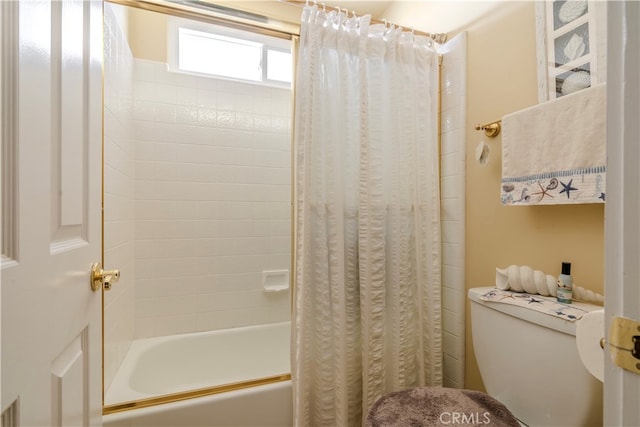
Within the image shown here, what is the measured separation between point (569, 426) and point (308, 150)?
114 centimetres

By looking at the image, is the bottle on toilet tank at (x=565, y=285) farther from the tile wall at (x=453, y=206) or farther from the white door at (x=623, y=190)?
the white door at (x=623, y=190)

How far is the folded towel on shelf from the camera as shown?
0.80m

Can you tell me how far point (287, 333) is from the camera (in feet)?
6.53

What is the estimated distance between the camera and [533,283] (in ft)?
3.19

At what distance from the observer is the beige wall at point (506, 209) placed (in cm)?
92

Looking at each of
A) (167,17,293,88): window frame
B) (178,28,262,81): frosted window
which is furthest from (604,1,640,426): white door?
(178,28,262,81): frosted window

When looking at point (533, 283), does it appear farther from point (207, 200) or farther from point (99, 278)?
point (207, 200)

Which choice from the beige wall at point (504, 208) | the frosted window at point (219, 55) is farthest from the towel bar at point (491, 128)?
the frosted window at point (219, 55)

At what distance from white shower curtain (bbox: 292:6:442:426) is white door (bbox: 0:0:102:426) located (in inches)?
26.8

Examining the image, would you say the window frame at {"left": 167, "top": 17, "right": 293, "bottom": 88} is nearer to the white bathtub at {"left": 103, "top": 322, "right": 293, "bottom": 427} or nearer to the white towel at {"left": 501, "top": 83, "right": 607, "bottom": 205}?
the white towel at {"left": 501, "top": 83, "right": 607, "bottom": 205}

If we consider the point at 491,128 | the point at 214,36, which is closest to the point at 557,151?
the point at 491,128

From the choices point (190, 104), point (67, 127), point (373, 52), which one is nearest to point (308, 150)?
point (373, 52)

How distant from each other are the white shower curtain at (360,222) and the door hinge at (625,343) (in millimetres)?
884

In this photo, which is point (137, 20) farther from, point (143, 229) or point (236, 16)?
point (143, 229)
